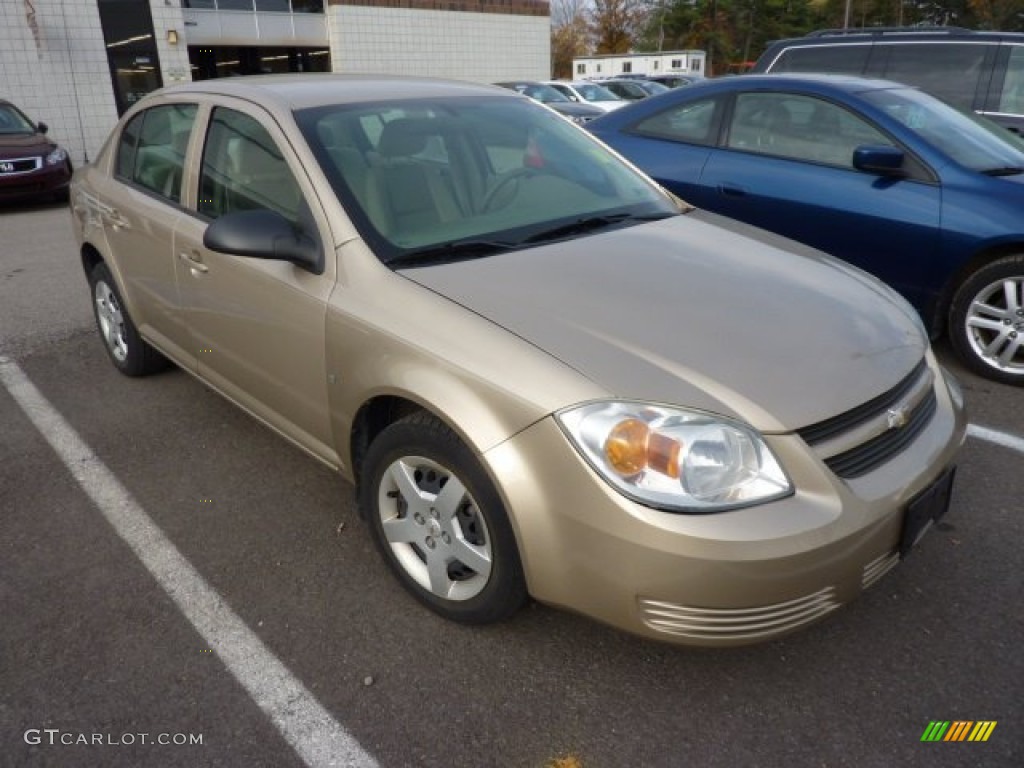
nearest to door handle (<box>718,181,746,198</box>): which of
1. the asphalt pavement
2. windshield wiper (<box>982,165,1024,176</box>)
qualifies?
windshield wiper (<box>982,165,1024,176</box>)

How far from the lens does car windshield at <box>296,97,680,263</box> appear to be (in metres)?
2.71

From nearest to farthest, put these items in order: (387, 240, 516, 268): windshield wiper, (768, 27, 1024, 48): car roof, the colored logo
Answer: the colored logo
(387, 240, 516, 268): windshield wiper
(768, 27, 1024, 48): car roof

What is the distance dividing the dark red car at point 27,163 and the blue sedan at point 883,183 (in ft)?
30.7

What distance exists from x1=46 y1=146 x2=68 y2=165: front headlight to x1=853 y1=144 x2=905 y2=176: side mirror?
1082cm

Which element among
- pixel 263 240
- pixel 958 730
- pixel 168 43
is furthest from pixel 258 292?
pixel 168 43

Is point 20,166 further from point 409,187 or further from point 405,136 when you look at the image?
point 409,187

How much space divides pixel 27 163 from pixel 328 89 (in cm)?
978

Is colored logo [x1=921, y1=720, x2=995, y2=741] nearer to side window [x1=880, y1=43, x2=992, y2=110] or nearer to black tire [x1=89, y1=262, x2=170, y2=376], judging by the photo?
black tire [x1=89, y1=262, x2=170, y2=376]

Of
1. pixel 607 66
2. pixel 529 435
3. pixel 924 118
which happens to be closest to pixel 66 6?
pixel 924 118

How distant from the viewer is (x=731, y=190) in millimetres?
4785

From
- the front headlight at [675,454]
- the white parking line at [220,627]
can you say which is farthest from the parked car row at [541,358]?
the white parking line at [220,627]

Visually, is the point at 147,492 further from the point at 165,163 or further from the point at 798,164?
the point at 798,164

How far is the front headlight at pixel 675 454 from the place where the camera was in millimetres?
1963

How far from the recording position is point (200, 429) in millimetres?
3910
